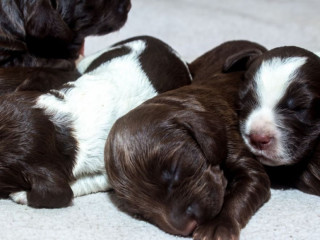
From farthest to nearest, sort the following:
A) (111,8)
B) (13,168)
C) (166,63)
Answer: (111,8)
(166,63)
(13,168)

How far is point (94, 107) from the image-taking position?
3.73m

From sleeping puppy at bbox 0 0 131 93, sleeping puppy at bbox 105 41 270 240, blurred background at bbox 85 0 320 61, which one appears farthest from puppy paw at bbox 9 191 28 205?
blurred background at bbox 85 0 320 61

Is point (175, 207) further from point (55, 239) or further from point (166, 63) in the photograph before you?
point (166, 63)

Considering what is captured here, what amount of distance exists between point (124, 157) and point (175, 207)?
0.38m

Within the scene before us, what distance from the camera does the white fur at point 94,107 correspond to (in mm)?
3572

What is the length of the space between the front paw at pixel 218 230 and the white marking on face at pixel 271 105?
1.76ft

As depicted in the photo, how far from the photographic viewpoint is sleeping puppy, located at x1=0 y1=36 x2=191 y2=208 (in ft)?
10.9

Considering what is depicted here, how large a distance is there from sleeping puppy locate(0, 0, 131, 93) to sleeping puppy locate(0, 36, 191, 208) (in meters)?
0.33

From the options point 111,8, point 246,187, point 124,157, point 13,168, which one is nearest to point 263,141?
point 246,187

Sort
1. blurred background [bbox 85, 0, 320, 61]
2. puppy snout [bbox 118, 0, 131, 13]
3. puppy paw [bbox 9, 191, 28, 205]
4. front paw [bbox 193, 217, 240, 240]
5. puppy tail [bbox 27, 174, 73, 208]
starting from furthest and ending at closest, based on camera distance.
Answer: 1. blurred background [bbox 85, 0, 320, 61]
2. puppy snout [bbox 118, 0, 131, 13]
3. puppy paw [bbox 9, 191, 28, 205]
4. puppy tail [bbox 27, 174, 73, 208]
5. front paw [bbox 193, 217, 240, 240]

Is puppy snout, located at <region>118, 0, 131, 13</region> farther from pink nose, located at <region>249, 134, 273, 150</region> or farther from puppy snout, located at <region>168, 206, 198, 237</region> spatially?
puppy snout, located at <region>168, 206, 198, 237</region>

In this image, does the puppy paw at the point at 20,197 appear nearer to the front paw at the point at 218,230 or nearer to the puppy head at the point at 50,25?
the front paw at the point at 218,230

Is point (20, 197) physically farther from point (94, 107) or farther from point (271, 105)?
point (271, 105)

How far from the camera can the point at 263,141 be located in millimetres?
3367
